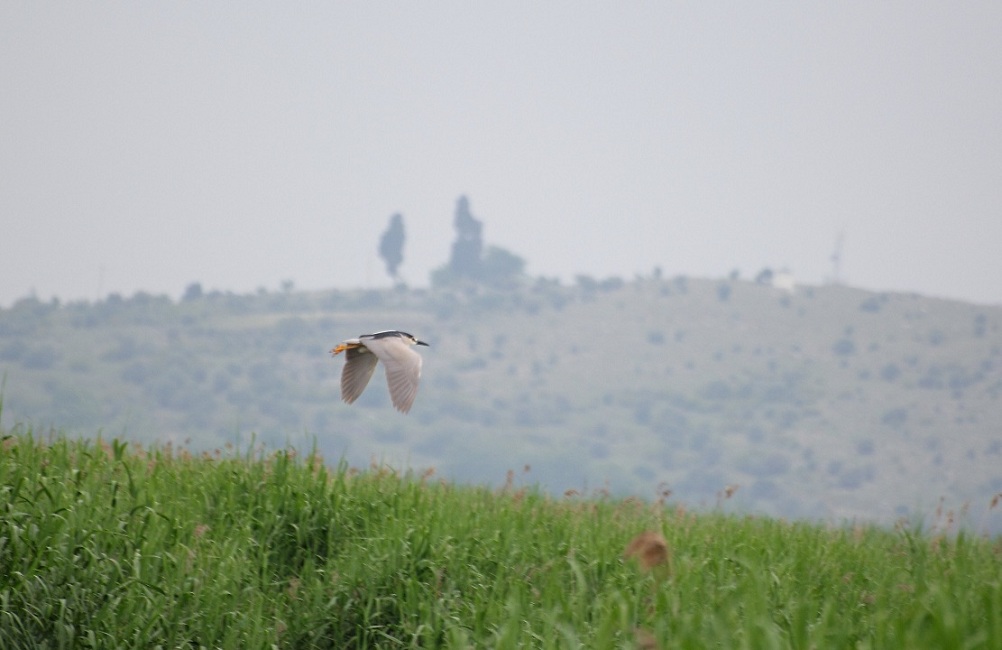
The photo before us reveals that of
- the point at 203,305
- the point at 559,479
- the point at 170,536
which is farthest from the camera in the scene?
the point at 203,305

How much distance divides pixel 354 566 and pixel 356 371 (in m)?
3.09

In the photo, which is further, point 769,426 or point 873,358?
point 873,358

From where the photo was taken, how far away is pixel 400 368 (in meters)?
8.65

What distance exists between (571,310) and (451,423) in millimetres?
41008

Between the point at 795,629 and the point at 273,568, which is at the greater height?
the point at 795,629

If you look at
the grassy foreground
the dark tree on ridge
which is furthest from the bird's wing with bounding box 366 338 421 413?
the dark tree on ridge

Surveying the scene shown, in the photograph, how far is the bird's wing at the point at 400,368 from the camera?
8555mm

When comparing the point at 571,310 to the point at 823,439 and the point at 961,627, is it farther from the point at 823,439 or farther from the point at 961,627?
the point at 961,627

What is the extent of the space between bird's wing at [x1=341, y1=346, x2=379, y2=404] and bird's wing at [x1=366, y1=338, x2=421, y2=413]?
0.80m

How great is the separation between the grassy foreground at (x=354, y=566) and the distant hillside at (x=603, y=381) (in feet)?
391

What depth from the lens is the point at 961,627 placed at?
419 cm

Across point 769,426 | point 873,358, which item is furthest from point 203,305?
point 873,358

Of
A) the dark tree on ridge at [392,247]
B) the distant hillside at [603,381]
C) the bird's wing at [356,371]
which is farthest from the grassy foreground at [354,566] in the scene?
the dark tree on ridge at [392,247]

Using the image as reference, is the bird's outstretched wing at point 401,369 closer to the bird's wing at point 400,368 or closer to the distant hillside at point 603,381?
the bird's wing at point 400,368
